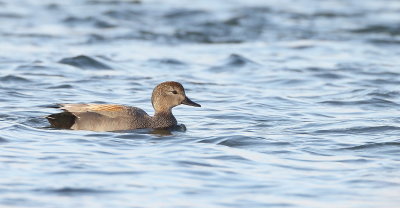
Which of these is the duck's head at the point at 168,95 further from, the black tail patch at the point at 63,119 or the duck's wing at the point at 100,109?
the black tail patch at the point at 63,119

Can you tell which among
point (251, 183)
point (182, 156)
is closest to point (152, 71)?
point (182, 156)

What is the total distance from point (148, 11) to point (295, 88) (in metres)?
10.2

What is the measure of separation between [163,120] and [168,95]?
0.37 meters

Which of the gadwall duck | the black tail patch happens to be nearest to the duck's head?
the gadwall duck

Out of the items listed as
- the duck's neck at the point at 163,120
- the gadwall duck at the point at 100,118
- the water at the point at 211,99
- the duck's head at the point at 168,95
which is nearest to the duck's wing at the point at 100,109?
the gadwall duck at the point at 100,118

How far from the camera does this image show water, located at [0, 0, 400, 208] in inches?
361

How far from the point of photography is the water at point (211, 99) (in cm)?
918

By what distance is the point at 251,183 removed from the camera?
370 inches

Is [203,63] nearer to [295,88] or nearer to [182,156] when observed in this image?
[295,88]

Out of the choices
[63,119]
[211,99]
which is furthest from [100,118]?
[211,99]

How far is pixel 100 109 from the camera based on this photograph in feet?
39.3

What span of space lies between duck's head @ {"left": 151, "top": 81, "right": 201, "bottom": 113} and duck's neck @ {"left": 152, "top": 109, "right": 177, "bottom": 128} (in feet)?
0.20

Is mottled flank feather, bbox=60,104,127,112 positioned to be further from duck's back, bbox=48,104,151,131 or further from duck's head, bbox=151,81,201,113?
duck's head, bbox=151,81,201,113

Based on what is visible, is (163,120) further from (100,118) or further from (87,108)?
(87,108)
